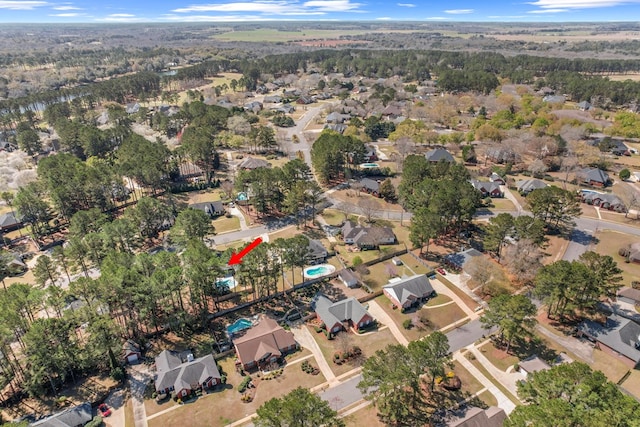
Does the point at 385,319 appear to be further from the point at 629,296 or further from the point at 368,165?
the point at 368,165

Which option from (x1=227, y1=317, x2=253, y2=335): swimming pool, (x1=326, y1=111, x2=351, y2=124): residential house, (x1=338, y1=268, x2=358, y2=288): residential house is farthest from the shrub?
(x1=326, y1=111, x2=351, y2=124): residential house

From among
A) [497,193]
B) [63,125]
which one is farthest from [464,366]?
[63,125]

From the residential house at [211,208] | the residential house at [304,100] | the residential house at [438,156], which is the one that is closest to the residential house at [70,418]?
the residential house at [211,208]

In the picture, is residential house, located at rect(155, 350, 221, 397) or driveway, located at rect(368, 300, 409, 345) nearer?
residential house, located at rect(155, 350, 221, 397)

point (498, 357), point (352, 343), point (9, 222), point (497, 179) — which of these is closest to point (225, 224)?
point (352, 343)

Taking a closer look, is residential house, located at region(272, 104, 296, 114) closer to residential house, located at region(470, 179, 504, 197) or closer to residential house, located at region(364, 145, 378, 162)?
residential house, located at region(364, 145, 378, 162)

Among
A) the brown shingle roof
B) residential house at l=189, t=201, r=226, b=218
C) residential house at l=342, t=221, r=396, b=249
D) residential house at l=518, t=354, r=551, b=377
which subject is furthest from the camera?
residential house at l=189, t=201, r=226, b=218

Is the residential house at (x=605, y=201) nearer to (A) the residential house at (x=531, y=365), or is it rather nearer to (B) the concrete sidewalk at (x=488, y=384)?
(A) the residential house at (x=531, y=365)
